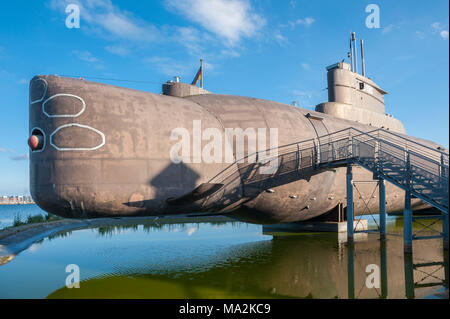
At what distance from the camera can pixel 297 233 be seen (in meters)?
22.5

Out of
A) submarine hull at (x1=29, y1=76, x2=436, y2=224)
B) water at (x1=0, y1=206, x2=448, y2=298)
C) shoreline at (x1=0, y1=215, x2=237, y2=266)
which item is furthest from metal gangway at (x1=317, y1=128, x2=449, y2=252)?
shoreline at (x1=0, y1=215, x2=237, y2=266)

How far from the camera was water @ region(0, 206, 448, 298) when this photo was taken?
10.1 m

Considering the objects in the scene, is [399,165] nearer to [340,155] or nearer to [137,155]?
[340,155]

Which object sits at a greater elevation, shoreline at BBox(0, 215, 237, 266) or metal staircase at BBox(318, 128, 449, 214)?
metal staircase at BBox(318, 128, 449, 214)

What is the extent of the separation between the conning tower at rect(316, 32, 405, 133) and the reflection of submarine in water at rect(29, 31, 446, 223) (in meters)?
8.68

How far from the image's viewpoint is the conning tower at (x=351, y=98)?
80.3 feet

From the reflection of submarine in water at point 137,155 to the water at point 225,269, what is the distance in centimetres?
243

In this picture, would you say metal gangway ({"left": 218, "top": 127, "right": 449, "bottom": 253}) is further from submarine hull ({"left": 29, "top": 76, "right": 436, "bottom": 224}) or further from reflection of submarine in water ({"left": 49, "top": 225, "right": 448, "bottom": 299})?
reflection of submarine in water ({"left": 49, "top": 225, "right": 448, "bottom": 299})

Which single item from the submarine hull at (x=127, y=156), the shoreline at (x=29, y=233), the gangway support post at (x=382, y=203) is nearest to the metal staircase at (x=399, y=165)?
the gangway support post at (x=382, y=203)

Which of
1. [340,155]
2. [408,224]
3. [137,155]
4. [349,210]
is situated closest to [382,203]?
[349,210]

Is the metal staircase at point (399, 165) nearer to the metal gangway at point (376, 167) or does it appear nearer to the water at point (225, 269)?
the metal gangway at point (376, 167)
